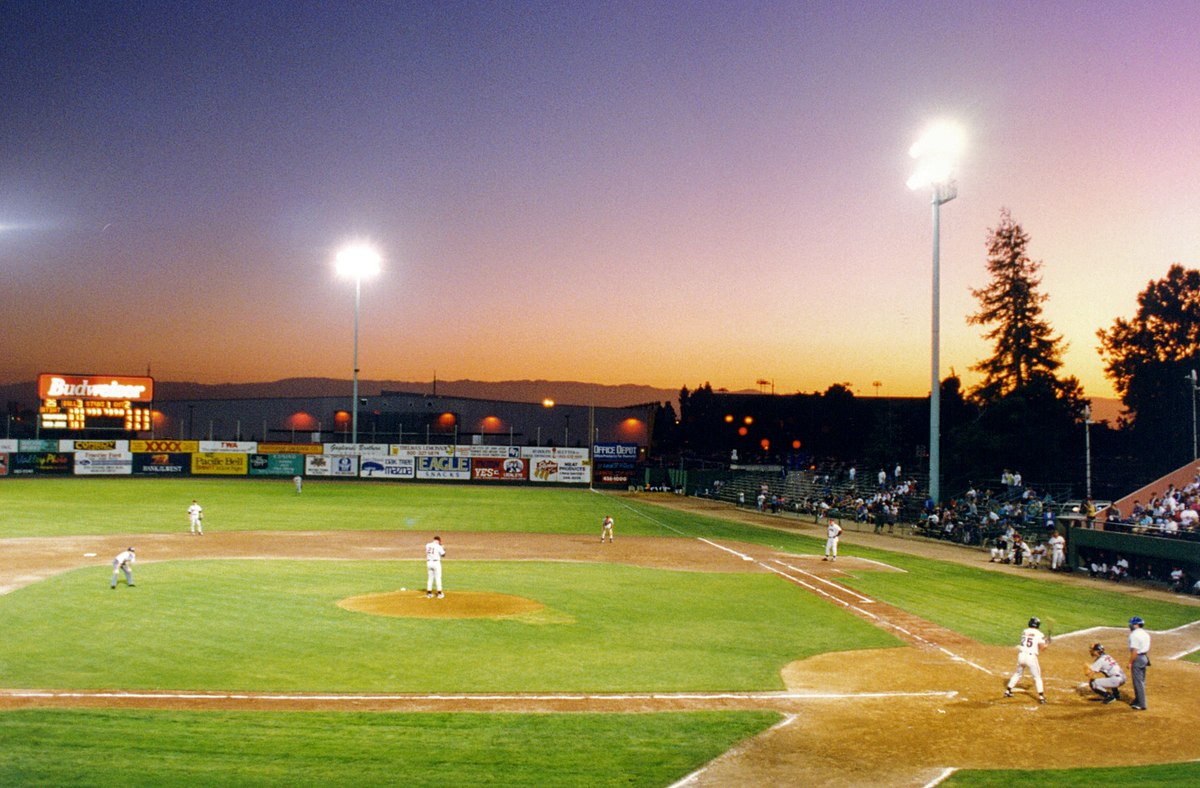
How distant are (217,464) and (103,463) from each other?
9.48 meters

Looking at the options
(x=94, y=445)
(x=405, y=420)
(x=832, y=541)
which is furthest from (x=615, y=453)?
(x=832, y=541)

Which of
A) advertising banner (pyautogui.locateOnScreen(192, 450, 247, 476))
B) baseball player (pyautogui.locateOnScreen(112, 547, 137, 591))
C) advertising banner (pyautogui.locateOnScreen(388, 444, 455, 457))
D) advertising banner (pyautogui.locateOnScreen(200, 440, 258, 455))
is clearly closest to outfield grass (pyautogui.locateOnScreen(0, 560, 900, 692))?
baseball player (pyautogui.locateOnScreen(112, 547, 137, 591))

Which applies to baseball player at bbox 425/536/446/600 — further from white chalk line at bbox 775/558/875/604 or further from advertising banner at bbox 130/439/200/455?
advertising banner at bbox 130/439/200/455

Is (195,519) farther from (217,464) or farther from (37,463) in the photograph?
(37,463)

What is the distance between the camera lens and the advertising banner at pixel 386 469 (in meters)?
80.1

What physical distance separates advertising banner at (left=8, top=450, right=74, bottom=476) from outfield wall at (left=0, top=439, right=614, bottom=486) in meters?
3.76

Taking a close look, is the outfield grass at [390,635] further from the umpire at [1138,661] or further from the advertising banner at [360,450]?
the advertising banner at [360,450]

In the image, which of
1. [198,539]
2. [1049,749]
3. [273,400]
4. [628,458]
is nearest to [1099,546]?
[1049,749]

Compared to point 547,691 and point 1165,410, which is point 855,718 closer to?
point 547,691

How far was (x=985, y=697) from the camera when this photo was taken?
15.1 meters

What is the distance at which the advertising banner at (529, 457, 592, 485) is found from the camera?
80.9 metres

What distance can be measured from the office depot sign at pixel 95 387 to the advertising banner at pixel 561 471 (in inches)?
1310

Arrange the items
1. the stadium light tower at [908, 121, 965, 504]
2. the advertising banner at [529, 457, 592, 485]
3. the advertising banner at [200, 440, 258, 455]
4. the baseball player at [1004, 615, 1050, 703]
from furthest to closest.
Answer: the advertising banner at [529, 457, 592, 485] → the advertising banner at [200, 440, 258, 455] → the stadium light tower at [908, 121, 965, 504] → the baseball player at [1004, 615, 1050, 703]

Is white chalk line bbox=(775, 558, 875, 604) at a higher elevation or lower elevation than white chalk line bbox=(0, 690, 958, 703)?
lower
